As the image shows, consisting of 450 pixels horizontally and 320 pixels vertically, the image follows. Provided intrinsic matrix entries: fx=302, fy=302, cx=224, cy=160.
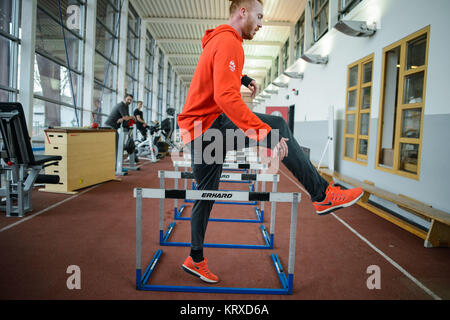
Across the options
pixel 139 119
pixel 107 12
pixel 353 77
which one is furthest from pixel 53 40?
pixel 353 77

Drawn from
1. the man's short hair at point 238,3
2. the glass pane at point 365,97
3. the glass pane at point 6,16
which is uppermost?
the glass pane at point 6,16

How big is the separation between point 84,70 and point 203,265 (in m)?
6.92

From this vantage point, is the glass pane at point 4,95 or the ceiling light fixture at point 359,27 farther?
the ceiling light fixture at point 359,27

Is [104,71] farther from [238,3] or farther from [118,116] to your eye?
[238,3]

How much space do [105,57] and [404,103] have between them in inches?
296

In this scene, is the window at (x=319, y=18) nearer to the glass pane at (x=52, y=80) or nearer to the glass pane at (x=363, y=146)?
the glass pane at (x=363, y=146)

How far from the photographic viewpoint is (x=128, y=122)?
5.87 m

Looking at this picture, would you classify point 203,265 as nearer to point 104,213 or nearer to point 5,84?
point 104,213

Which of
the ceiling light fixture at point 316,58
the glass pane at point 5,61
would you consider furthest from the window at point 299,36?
the glass pane at point 5,61

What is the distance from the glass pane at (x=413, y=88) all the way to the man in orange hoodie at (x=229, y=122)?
2702 millimetres

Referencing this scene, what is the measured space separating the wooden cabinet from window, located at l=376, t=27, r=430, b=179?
423cm

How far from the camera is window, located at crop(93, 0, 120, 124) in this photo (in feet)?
26.6

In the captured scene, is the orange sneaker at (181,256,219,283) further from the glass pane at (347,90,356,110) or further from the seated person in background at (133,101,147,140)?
→ the seated person in background at (133,101,147,140)

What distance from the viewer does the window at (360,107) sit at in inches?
198
